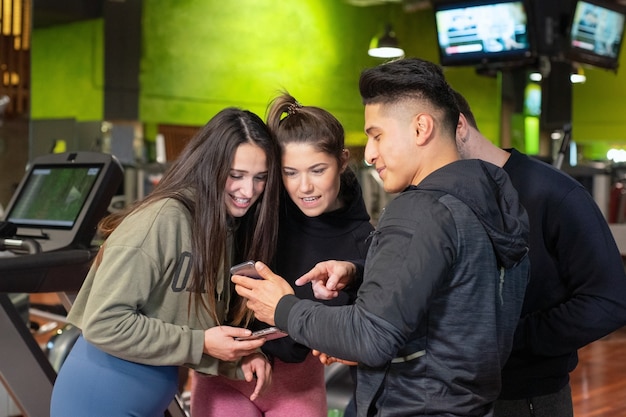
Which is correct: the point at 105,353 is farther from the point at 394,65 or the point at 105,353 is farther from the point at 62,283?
the point at 394,65

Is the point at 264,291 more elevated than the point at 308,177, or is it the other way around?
the point at 308,177

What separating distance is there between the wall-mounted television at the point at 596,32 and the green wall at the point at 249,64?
1.65 meters

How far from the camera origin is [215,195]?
1787mm

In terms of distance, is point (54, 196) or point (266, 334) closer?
point (266, 334)

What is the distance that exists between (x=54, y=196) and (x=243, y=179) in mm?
1020

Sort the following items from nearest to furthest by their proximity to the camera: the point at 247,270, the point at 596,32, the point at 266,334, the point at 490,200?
the point at 490,200
the point at 247,270
the point at 266,334
the point at 596,32

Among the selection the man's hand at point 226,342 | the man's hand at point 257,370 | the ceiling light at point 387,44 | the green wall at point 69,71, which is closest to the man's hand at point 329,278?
the man's hand at point 226,342

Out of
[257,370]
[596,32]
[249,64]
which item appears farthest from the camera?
[249,64]

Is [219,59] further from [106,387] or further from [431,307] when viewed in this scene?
[431,307]

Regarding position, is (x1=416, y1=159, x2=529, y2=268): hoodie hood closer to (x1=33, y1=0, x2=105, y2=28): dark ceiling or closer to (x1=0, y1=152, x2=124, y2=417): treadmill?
(x1=0, y1=152, x2=124, y2=417): treadmill

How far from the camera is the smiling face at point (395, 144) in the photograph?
1431 mm

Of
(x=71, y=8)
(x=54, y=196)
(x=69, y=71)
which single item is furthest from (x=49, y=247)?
(x=69, y=71)

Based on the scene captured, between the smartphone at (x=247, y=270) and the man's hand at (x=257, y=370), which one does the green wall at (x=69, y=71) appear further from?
the smartphone at (x=247, y=270)

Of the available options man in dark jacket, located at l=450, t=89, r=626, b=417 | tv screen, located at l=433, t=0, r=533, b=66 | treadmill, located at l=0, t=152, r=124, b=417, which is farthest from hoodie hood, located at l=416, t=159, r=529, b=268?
tv screen, located at l=433, t=0, r=533, b=66
